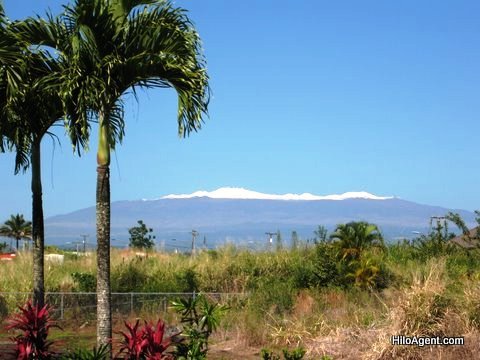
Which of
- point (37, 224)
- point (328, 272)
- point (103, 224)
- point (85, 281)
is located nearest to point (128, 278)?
point (85, 281)

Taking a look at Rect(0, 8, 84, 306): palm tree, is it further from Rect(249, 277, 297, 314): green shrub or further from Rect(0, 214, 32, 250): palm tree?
Rect(0, 214, 32, 250): palm tree

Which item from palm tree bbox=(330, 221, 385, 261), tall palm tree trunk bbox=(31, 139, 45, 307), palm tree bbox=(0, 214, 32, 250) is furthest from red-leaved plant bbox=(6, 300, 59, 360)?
palm tree bbox=(0, 214, 32, 250)

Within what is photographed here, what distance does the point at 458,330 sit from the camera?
11.1 meters

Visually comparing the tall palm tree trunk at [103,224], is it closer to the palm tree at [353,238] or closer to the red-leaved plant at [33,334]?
the red-leaved plant at [33,334]

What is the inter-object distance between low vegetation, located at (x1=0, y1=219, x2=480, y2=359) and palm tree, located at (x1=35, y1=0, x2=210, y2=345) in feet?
7.39

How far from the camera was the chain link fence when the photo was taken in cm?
1853

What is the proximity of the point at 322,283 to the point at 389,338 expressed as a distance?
727cm

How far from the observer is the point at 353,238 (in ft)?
66.0

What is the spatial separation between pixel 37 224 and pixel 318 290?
703 cm

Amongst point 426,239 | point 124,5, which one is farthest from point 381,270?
point 124,5

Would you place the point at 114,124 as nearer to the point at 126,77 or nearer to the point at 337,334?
the point at 126,77

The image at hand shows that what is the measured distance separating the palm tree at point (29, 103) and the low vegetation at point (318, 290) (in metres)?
4.00

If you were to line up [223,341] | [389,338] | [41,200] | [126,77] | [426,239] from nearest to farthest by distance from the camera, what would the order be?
[389,338] < [126,77] < [223,341] < [41,200] < [426,239]

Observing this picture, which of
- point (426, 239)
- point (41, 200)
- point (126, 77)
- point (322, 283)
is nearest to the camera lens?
point (126, 77)
